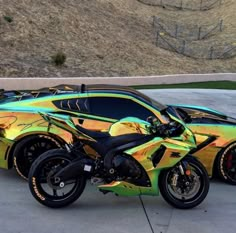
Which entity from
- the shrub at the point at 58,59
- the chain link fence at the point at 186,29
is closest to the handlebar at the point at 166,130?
the shrub at the point at 58,59

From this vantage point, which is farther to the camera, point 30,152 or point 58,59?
point 58,59

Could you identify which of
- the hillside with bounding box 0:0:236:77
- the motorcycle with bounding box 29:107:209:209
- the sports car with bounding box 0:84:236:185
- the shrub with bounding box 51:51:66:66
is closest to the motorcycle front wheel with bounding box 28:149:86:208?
the motorcycle with bounding box 29:107:209:209

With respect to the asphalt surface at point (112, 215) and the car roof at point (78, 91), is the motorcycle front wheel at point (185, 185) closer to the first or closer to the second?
the asphalt surface at point (112, 215)

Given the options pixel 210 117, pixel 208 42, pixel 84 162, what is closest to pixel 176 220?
pixel 84 162

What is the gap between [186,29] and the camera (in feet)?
136

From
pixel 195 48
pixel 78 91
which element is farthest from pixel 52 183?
pixel 195 48

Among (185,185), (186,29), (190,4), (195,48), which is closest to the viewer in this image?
(185,185)

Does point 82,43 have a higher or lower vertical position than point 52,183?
higher

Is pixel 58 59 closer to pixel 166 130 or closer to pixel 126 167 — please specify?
pixel 166 130

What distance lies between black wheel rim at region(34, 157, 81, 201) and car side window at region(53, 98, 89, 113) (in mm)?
1407

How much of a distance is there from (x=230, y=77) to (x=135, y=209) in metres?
22.2

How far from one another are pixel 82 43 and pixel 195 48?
11369 mm

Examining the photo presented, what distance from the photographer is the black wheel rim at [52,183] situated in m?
5.44

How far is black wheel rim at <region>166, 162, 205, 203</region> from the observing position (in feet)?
18.5
